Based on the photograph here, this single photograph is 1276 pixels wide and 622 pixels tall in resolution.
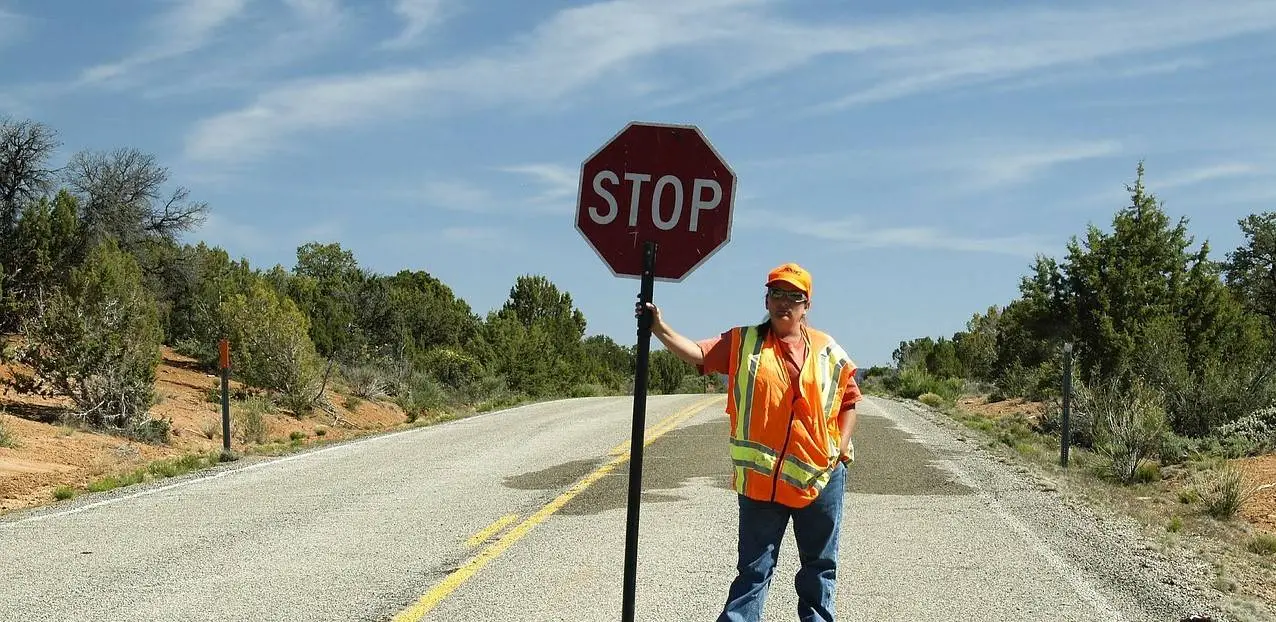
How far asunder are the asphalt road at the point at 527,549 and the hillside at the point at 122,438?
2679 millimetres

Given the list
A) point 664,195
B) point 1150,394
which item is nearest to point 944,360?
point 1150,394

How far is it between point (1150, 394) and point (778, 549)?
1645cm

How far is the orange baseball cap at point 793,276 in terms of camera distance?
481 cm

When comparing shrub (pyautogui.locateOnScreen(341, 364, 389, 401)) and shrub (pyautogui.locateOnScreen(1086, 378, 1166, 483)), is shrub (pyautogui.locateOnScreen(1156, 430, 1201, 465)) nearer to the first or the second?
shrub (pyautogui.locateOnScreen(1086, 378, 1166, 483))

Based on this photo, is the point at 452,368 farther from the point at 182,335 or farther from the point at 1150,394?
the point at 1150,394

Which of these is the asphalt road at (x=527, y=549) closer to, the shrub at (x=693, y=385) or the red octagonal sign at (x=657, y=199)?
the red octagonal sign at (x=657, y=199)

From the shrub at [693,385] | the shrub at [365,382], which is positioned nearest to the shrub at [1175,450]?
the shrub at [365,382]

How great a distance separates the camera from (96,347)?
840 inches

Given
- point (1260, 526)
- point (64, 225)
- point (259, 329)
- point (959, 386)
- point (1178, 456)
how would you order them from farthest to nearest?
point (959, 386), point (64, 225), point (259, 329), point (1178, 456), point (1260, 526)

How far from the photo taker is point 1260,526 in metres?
11.7

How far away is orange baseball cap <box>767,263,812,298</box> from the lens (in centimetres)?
481

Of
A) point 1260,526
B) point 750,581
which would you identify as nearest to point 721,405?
Answer: point 1260,526

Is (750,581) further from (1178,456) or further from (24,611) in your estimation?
(1178,456)

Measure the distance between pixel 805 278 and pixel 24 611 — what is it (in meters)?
4.78
